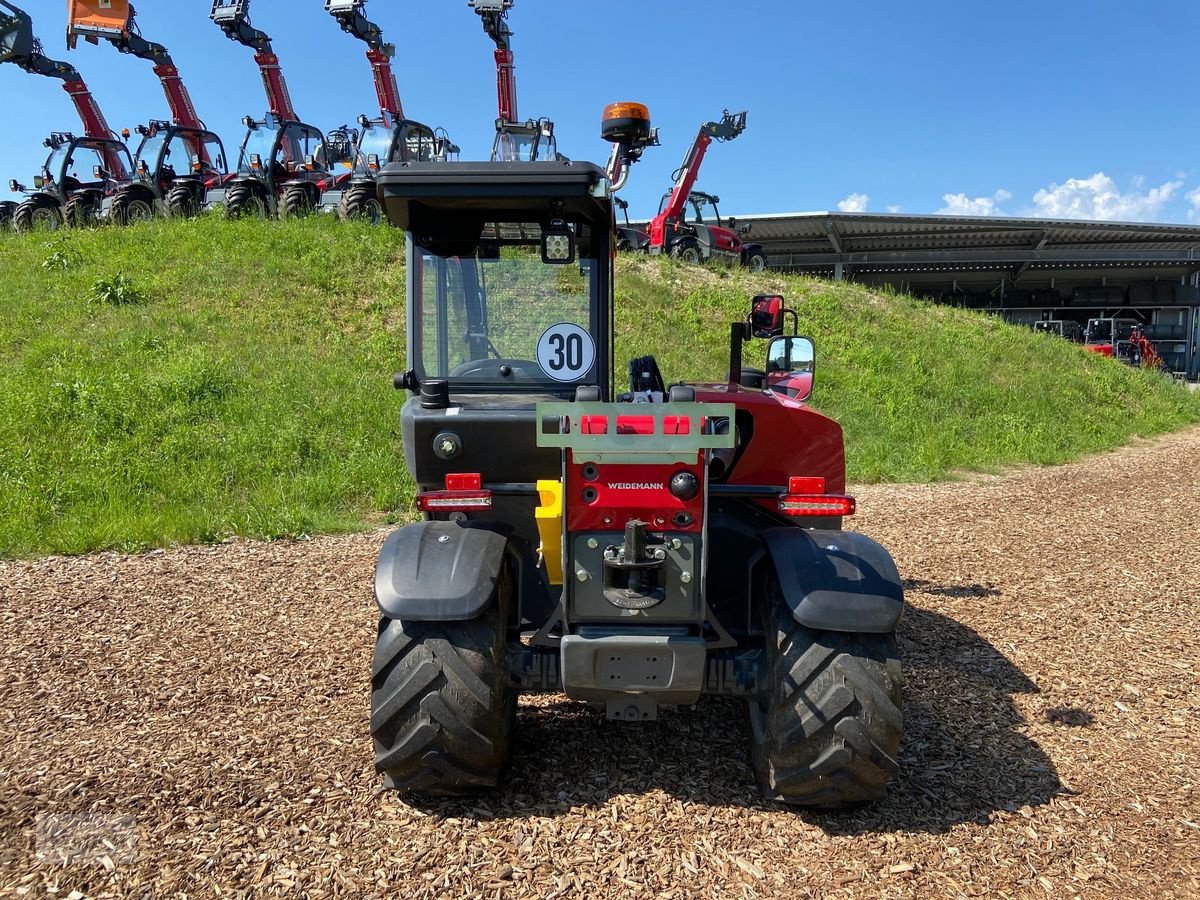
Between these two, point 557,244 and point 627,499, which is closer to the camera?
point 627,499

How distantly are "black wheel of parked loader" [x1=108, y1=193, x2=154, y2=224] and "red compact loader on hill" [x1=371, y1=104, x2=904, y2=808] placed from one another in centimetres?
1684

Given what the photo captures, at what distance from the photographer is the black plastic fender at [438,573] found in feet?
9.52

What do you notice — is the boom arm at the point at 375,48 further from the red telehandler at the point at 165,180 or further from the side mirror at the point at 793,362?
the side mirror at the point at 793,362

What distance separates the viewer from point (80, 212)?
18469mm

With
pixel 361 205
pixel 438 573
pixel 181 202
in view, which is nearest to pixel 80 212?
pixel 181 202

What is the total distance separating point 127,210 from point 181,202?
108 centimetres

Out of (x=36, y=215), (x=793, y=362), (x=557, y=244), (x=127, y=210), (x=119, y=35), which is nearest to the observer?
(x=557, y=244)

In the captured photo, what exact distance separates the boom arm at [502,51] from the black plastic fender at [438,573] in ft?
69.0

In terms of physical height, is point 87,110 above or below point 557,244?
above

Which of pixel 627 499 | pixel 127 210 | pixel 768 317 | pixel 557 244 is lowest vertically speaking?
pixel 627 499

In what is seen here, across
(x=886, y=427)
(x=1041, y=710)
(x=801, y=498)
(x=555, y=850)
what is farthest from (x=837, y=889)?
(x=886, y=427)

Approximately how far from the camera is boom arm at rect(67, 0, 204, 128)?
920 inches

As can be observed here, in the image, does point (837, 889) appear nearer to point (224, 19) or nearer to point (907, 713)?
point (907, 713)

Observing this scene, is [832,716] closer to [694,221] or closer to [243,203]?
[243,203]
